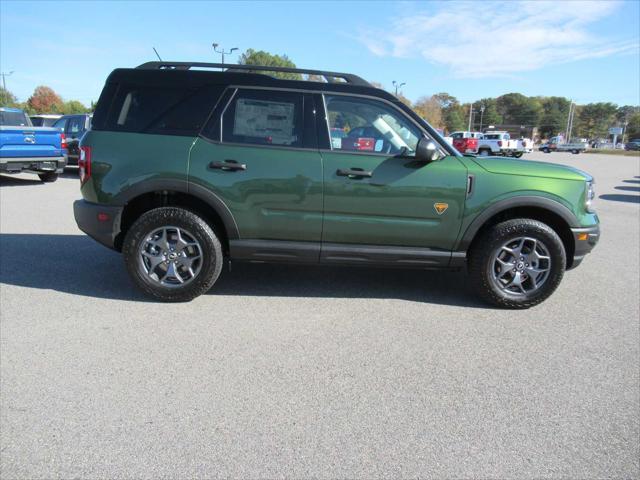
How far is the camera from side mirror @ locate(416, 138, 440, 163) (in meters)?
4.07

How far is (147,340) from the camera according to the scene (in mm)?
3596

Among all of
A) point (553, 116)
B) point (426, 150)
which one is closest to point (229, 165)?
point (426, 150)

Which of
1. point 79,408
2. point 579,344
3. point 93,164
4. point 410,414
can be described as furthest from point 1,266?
point 579,344

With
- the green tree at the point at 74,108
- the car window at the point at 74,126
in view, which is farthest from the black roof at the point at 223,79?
the green tree at the point at 74,108

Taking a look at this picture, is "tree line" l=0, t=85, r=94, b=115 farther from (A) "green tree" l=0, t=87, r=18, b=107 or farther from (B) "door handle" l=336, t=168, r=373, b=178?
(B) "door handle" l=336, t=168, r=373, b=178

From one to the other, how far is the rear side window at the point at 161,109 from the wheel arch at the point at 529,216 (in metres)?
2.58

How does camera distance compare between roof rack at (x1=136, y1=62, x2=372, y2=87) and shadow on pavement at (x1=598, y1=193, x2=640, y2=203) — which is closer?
roof rack at (x1=136, y1=62, x2=372, y2=87)

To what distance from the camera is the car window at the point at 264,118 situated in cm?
428

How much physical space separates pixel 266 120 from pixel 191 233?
3.95ft

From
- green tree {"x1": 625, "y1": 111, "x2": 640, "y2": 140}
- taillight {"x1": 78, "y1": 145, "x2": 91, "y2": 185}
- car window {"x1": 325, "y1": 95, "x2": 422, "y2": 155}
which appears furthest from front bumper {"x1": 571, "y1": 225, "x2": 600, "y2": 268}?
green tree {"x1": 625, "y1": 111, "x2": 640, "y2": 140}

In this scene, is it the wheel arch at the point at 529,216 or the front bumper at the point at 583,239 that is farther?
the front bumper at the point at 583,239

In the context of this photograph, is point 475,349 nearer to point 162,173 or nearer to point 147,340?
point 147,340

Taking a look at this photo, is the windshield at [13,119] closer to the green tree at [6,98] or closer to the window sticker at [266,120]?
the window sticker at [266,120]

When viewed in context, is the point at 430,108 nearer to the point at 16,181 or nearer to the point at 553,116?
the point at 553,116
